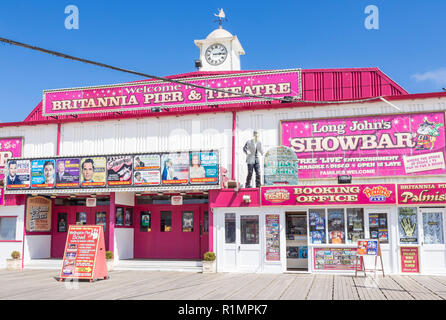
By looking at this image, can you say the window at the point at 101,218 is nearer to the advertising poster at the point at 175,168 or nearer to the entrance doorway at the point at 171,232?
the entrance doorway at the point at 171,232

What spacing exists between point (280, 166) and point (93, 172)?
295 inches

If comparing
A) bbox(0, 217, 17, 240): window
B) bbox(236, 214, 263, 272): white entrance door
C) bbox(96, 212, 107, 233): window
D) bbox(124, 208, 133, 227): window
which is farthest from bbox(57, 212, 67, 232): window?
bbox(236, 214, 263, 272): white entrance door

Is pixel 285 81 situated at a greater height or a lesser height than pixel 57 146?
greater

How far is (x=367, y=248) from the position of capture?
1512cm

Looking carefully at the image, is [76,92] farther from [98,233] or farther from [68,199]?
[98,233]

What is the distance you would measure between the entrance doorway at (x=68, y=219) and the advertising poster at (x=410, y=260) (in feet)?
41.7

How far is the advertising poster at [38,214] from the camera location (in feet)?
66.2

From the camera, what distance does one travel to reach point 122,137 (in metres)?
21.4

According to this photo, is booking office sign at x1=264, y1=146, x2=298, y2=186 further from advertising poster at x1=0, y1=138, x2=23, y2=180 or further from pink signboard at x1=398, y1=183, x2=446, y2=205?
advertising poster at x1=0, y1=138, x2=23, y2=180

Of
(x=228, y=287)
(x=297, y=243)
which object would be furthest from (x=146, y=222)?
(x=228, y=287)

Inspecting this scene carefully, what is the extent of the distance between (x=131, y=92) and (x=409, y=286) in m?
15.1

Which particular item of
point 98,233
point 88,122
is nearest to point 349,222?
point 98,233

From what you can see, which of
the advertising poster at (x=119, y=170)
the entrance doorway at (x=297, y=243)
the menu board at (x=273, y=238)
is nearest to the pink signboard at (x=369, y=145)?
the entrance doorway at (x=297, y=243)
